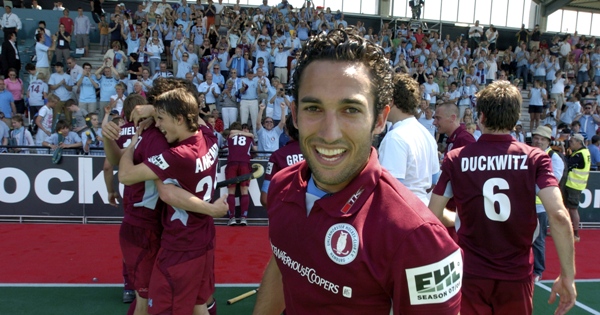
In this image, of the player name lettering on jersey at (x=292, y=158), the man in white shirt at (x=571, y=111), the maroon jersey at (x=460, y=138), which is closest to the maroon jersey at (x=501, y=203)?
the player name lettering on jersey at (x=292, y=158)

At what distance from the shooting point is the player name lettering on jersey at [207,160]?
340 centimetres

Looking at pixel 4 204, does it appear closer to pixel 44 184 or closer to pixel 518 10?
pixel 44 184

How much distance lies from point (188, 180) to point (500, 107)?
2.22 meters

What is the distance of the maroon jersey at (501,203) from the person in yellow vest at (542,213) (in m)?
3.55

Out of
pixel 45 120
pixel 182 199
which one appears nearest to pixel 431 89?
pixel 45 120

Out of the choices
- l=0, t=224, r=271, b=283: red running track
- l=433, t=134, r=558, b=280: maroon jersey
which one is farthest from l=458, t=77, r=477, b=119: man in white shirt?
l=433, t=134, r=558, b=280: maroon jersey

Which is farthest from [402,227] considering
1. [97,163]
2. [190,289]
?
[97,163]

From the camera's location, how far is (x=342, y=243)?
1.58 m

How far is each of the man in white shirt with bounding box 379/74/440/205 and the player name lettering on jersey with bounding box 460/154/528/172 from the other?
434 millimetres

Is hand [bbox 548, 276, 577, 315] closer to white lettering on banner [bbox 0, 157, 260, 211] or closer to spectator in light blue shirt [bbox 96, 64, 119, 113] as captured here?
white lettering on banner [bbox 0, 157, 260, 211]

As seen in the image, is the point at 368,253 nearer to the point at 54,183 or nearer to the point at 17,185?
the point at 54,183

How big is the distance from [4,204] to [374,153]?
9.01 meters

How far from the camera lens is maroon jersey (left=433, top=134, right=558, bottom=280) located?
297 cm

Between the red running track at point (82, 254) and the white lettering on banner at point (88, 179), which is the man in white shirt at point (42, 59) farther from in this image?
the red running track at point (82, 254)
